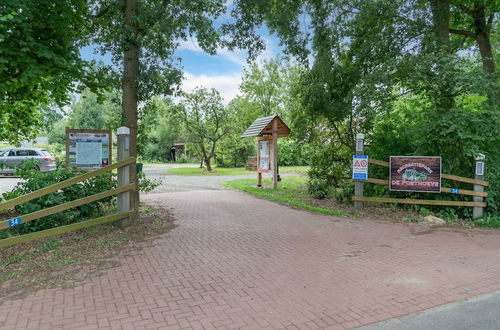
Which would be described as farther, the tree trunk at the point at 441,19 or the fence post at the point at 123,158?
the tree trunk at the point at 441,19

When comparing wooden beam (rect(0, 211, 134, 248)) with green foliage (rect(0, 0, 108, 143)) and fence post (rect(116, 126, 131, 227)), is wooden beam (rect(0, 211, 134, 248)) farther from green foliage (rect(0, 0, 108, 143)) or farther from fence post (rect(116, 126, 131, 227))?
green foliage (rect(0, 0, 108, 143))

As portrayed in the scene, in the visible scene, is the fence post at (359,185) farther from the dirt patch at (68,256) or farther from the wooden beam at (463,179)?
the dirt patch at (68,256)

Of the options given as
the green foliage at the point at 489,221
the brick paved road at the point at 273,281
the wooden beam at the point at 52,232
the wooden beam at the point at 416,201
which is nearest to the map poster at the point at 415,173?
the wooden beam at the point at 416,201

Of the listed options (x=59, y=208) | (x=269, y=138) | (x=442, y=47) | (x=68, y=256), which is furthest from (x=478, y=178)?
(x=59, y=208)

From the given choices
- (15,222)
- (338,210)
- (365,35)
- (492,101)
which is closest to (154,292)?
(15,222)

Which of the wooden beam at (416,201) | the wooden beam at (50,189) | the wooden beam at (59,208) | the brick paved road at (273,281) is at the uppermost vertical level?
the wooden beam at (50,189)

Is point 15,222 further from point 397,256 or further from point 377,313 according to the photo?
point 397,256

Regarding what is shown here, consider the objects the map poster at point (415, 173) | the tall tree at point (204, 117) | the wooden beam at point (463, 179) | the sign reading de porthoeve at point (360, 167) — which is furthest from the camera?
→ the tall tree at point (204, 117)

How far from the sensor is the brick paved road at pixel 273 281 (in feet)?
11.6

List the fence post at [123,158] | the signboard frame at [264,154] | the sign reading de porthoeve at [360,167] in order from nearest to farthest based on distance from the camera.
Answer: the fence post at [123,158]
the sign reading de porthoeve at [360,167]
the signboard frame at [264,154]

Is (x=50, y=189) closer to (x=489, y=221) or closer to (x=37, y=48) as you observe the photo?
(x=37, y=48)

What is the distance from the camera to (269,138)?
14602 millimetres

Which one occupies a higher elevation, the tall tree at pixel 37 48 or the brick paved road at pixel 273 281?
the tall tree at pixel 37 48

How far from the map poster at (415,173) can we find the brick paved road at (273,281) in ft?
5.38
